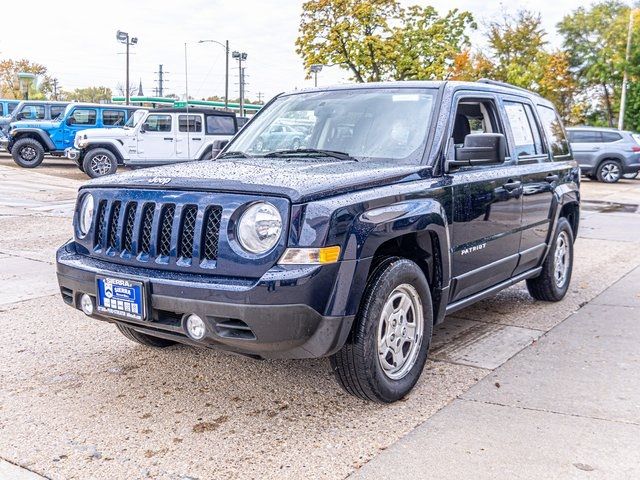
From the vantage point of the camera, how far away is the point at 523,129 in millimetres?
5449

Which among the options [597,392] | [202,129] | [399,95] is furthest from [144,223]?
[202,129]

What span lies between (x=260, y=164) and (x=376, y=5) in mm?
27038

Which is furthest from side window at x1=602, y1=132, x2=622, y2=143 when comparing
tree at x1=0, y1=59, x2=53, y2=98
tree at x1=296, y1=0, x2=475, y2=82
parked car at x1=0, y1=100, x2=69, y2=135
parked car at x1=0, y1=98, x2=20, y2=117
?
tree at x1=0, y1=59, x2=53, y2=98

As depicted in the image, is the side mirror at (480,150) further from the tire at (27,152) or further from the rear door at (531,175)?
the tire at (27,152)

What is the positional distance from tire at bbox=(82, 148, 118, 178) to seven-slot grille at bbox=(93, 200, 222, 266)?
49.8 feet

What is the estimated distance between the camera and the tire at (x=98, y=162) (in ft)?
59.5

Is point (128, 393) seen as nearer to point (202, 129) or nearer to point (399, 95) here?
point (399, 95)

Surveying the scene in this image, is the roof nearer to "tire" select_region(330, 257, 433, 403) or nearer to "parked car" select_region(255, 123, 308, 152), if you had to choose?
"parked car" select_region(255, 123, 308, 152)

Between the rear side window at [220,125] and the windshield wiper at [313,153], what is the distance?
49.3 feet

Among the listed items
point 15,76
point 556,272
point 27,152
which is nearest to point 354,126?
point 556,272

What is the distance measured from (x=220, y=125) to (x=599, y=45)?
34543 mm

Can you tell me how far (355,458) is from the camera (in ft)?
10.2

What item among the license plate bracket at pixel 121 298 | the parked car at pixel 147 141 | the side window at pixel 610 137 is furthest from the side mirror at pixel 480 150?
the side window at pixel 610 137

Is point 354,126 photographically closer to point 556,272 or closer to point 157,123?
point 556,272
